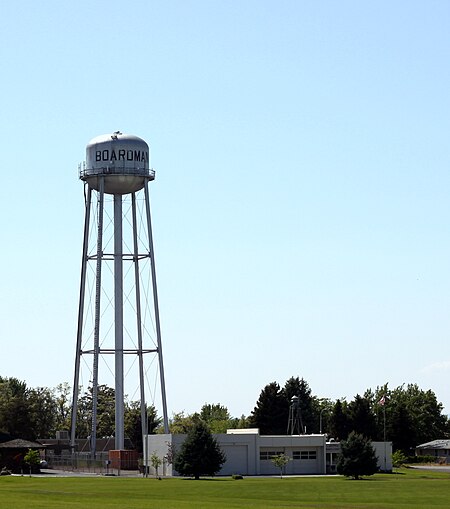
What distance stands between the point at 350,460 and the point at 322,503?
3441cm

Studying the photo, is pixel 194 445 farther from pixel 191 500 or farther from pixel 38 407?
pixel 38 407

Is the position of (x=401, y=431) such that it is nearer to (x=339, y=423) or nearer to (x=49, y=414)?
(x=339, y=423)

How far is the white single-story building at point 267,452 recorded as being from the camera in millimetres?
115438

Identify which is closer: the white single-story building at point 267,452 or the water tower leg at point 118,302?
the water tower leg at point 118,302

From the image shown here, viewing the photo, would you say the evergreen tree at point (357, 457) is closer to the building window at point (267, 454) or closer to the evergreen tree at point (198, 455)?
the evergreen tree at point (198, 455)

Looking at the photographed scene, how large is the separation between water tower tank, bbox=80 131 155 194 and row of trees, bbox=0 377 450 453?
39478 mm

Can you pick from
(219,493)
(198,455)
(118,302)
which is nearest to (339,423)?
(118,302)

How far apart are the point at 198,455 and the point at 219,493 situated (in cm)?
2423

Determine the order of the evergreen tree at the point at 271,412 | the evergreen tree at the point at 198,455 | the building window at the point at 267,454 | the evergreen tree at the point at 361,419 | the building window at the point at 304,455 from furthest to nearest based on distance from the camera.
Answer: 1. the evergreen tree at the point at 271,412
2. the evergreen tree at the point at 361,419
3. the building window at the point at 304,455
4. the building window at the point at 267,454
5. the evergreen tree at the point at 198,455

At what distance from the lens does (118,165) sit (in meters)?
112

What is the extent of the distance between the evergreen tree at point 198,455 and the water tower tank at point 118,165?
74.8 feet

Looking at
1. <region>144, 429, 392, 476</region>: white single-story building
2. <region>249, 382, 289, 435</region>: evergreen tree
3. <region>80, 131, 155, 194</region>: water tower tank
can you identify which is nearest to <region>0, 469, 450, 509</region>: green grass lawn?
<region>144, 429, 392, 476</region>: white single-story building

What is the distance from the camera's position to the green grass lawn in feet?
209

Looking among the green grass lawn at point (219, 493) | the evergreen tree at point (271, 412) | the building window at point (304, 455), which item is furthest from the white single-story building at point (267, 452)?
the evergreen tree at point (271, 412)
